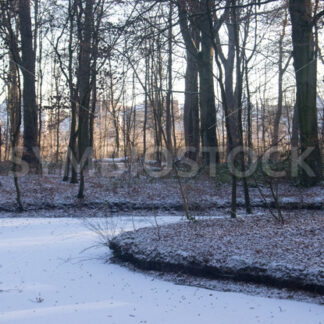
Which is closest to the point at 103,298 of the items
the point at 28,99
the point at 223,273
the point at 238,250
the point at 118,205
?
the point at 223,273

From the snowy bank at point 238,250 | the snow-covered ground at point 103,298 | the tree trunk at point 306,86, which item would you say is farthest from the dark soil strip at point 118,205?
the snow-covered ground at point 103,298

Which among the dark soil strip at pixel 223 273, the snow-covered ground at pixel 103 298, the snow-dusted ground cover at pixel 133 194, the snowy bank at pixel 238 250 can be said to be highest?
the snow-dusted ground cover at pixel 133 194

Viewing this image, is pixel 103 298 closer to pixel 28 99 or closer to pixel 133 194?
pixel 133 194

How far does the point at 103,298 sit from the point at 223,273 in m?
1.53

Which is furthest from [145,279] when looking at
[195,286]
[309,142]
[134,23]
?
[309,142]

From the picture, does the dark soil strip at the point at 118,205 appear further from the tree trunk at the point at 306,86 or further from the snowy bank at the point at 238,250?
the snowy bank at the point at 238,250

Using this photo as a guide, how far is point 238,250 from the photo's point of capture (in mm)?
5422

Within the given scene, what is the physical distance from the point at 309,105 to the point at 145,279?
8.56 meters

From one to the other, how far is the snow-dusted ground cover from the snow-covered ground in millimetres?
4630

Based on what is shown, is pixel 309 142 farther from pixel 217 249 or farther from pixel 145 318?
pixel 145 318

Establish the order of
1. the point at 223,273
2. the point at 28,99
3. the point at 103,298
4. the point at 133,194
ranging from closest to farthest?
the point at 103,298 → the point at 223,273 → the point at 133,194 → the point at 28,99

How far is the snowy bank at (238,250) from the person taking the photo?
15.8 feet

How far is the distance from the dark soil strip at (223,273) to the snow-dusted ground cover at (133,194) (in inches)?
173

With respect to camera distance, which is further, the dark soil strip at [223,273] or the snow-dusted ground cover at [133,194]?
the snow-dusted ground cover at [133,194]
